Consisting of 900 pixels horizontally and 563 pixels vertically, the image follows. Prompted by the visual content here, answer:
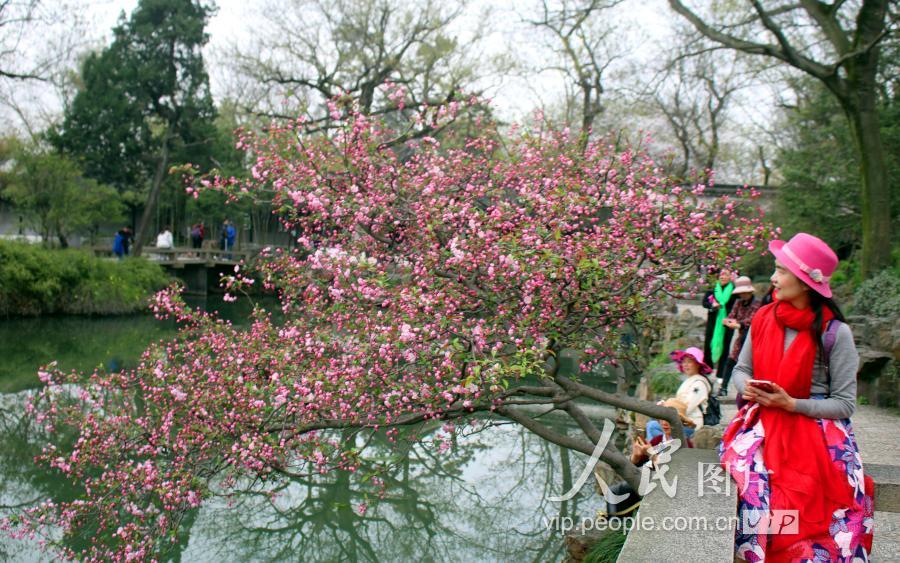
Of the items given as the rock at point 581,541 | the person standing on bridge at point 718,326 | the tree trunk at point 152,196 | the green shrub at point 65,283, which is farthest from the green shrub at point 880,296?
the tree trunk at point 152,196

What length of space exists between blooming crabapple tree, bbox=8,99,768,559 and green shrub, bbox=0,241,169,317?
13.1 metres

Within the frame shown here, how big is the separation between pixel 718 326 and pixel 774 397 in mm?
5661

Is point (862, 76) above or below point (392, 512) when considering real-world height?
above

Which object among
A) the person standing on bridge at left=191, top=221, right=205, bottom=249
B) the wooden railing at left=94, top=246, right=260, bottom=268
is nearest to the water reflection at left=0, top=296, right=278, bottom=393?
the wooden railing at left=94, top=246, right=260, bottom=268

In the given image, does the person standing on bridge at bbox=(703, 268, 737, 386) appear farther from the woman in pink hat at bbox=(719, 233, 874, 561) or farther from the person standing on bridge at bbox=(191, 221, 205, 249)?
the person standing on bridge at bbox=(191, 221, 205, 249)

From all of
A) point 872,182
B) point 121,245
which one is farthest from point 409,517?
point 121,245

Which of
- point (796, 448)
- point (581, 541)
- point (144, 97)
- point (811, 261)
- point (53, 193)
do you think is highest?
point (144, 97)

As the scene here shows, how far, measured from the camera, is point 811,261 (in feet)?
8.46

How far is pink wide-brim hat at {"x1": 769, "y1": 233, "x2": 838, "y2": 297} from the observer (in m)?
2.57

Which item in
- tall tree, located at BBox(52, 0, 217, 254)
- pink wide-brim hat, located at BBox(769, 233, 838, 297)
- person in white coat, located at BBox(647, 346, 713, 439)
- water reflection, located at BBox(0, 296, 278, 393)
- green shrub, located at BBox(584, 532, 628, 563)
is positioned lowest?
water reflection, located at BBox(0, 296, 278, 393)

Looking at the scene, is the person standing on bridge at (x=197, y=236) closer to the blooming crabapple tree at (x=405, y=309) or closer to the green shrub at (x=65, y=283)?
the green shrub at (x=65, y=283)

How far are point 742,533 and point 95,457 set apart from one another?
448 centimetres

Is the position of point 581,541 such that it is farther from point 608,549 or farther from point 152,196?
point 152,196

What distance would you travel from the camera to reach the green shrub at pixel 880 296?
27.0ft
